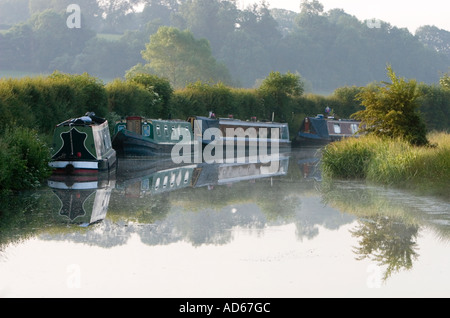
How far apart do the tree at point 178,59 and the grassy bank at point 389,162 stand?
197 feet

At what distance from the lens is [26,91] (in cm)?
2288

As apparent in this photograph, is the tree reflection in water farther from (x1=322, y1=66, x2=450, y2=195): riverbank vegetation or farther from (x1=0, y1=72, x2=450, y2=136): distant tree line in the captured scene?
(x1=0, y1=72, x2=450, y2=136): distant tree line

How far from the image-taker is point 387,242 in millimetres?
9594

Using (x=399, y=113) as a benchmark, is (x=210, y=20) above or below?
above

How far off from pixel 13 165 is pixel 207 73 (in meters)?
67.1

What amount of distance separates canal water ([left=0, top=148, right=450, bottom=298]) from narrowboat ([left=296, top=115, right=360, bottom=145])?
893 inches

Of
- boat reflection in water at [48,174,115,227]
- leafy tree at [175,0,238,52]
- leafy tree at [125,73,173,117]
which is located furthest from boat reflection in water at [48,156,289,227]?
leafy tree at [175,0,238,52]

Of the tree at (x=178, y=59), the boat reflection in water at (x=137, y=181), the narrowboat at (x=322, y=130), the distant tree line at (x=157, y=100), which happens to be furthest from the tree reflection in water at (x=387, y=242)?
the tree at (x=178, y=59)

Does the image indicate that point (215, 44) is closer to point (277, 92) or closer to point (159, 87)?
point (277, 92)

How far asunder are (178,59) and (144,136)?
55.0m

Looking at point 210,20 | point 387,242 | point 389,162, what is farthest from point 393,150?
point 210,20

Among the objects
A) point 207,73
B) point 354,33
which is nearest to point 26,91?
point 207,73

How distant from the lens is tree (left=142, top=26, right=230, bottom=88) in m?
80.4

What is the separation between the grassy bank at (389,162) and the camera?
639 inches
